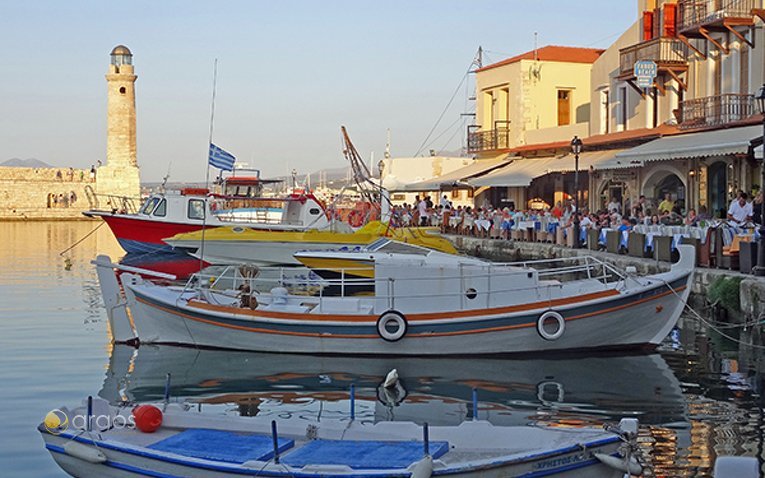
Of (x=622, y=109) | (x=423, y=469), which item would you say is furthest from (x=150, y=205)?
(x=423, y=469)

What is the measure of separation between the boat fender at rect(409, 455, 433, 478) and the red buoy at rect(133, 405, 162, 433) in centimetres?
269

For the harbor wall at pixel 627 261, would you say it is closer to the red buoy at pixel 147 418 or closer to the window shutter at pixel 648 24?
the window shutter at pixel 648 24

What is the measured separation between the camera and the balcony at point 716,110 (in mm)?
26641

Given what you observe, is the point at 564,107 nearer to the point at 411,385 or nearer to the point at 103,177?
the point at 411,385

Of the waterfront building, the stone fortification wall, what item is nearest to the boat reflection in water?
the waterfront building

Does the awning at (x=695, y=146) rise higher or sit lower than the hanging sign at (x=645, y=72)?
lower

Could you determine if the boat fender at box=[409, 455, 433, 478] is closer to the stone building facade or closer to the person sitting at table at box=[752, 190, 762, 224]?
the person sitting at table at box=[752, 190, 762, 224]

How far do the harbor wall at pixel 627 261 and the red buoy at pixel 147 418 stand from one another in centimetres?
1058

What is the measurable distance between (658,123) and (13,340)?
891 inches

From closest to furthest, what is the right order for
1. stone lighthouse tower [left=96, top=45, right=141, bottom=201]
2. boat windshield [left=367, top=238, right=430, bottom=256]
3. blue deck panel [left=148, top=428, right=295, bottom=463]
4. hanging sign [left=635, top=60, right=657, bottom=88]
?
blue deck panel [left=148, top=428, right=295, bottom=463] → boat windshield [left=367, top=238, right=430, bottom=256] → hanging sign [left=635, top=60, right=657, bottom=88] → stone lighthouse tower [left=96, top=45, right=141, bottom=201]

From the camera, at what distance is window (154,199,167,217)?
Result: 33188 mm

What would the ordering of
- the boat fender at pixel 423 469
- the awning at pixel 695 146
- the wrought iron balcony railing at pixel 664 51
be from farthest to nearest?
1. the wrought iron balcony railing at pixel 664 51
2. the awning at pixel 695 146
3. the boat fender at pixel 423 469

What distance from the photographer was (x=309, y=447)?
8.41m

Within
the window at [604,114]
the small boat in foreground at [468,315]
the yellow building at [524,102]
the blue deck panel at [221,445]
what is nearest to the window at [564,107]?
the yellow building at [524,102]
